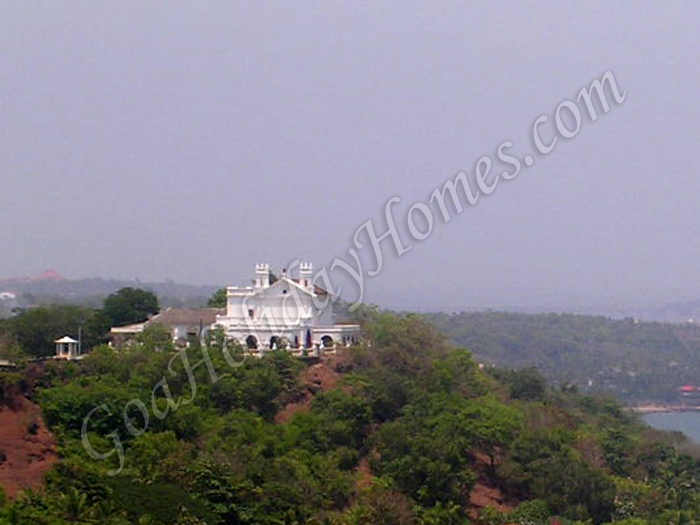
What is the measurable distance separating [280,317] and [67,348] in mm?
7299

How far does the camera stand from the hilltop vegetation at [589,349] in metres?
131

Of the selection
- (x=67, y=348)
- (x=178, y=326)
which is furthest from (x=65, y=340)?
(x=178, y=326)

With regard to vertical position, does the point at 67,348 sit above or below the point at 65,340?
below

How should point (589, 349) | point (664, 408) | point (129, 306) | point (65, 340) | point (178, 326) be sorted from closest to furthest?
1. point (65, 340)
2. point (178, 326)
3. point (129, 306)
4. point (664, 408)
5. point (589, 349)

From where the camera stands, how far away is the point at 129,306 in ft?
155

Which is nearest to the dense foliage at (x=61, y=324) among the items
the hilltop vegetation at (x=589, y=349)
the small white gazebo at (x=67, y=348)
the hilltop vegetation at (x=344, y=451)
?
the small white gazebo at (x=67, y=348)

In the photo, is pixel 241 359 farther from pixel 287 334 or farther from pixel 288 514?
pixel 288 514

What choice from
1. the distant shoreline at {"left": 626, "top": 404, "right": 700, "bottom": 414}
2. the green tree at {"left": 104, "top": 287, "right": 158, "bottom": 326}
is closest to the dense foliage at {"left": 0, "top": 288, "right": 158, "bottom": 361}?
the green tree at {"left": 104, "top": 287, "right": 158, "bottom": 326}

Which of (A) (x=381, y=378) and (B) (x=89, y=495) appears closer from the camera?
(B) (x=89, y=495)

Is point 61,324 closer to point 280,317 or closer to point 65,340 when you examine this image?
point 65,340

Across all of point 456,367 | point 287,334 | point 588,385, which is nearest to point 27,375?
point 287,334

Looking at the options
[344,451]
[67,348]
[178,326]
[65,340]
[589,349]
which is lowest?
[344,451]

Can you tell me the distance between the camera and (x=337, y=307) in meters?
53.0

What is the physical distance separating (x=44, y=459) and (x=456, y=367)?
14895 millimetres
